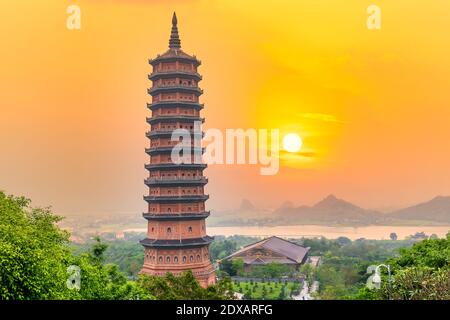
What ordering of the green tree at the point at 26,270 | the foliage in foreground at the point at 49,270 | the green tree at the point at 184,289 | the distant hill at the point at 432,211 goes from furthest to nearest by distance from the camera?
the distant hill at the point at 432,211 < the green tree at the point at 184,289 < the foliage in foreground at the point at 49,270 < the green tree at the point at 26,270

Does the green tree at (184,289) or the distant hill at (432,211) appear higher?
the distant hill at (432,211)

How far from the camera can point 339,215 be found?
67.1m

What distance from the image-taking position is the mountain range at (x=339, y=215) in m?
59.0

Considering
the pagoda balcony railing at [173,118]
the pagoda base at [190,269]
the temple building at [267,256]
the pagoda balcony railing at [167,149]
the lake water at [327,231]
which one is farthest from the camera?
the lake water at [327,231]

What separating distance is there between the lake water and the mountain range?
36.7 inches

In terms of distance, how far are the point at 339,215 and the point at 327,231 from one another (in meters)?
5.89

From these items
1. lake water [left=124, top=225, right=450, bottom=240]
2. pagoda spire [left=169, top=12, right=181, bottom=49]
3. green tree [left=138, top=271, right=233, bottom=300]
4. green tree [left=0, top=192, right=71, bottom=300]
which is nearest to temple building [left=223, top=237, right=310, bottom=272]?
lake water [left=124, top=225, right=450, bottom=240]

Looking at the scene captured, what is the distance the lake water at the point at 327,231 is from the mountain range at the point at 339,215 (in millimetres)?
932

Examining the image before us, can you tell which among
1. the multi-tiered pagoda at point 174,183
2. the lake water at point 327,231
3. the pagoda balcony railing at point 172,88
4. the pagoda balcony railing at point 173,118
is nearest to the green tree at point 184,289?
the multi-tiered pagoda at point 174,183

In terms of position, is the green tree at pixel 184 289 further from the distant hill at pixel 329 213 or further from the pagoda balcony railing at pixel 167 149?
the distant hill at pixel 329 213

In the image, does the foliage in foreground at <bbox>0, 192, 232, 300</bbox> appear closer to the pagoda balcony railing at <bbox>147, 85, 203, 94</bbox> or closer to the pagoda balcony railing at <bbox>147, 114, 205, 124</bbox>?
the pagoda balcony railing at <bbox>147, 114, 205, 124</bbox>

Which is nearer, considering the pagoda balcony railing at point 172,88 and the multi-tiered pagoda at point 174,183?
the multi-tiered pagoda at point 174,183

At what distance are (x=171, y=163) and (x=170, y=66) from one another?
7.91 meters
